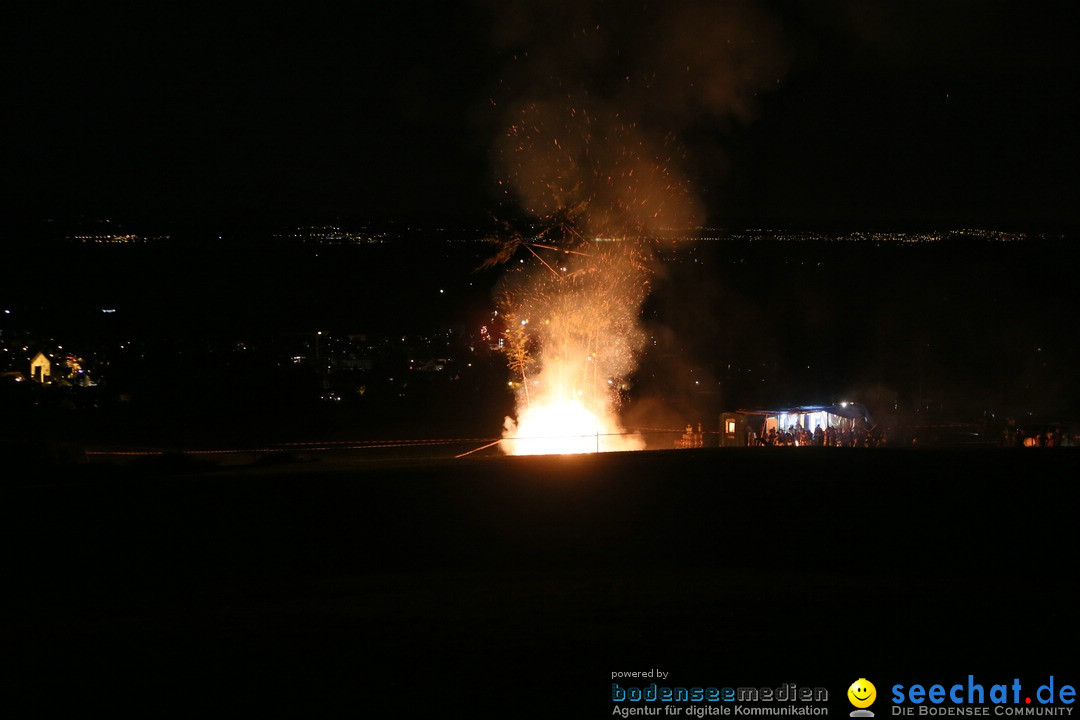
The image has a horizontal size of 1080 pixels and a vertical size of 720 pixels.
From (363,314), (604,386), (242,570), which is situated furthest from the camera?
(363,314)

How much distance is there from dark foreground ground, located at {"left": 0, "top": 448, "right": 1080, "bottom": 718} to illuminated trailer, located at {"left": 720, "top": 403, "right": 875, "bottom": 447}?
8222 millimetres

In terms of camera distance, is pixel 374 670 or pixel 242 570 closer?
pixel 374 670

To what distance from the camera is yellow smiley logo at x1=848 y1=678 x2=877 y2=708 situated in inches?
185

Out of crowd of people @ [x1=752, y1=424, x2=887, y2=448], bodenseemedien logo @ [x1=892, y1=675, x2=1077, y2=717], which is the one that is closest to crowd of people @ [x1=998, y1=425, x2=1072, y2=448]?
crowd of people @ [x1=752, y1=424, x2=887, y2=448]

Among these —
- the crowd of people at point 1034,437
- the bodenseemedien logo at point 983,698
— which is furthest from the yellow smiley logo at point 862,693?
the crowd of people at point 1034,437

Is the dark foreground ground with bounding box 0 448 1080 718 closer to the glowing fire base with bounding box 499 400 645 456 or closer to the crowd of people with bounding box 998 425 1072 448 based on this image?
the glowing fire base with bounding box 499 400 645 456

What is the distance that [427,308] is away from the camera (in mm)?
75062

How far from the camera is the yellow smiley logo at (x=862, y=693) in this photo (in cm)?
470

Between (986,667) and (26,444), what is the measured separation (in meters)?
19.6

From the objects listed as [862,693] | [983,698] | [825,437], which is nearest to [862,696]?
[862,693]

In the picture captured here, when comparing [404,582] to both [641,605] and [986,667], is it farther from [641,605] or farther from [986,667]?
[986,667]

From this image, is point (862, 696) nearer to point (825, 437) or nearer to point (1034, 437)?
point (825, 437)

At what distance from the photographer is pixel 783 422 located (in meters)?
23.4

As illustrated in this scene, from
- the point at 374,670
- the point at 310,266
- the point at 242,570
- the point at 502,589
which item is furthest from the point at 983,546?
the point at 310,266
